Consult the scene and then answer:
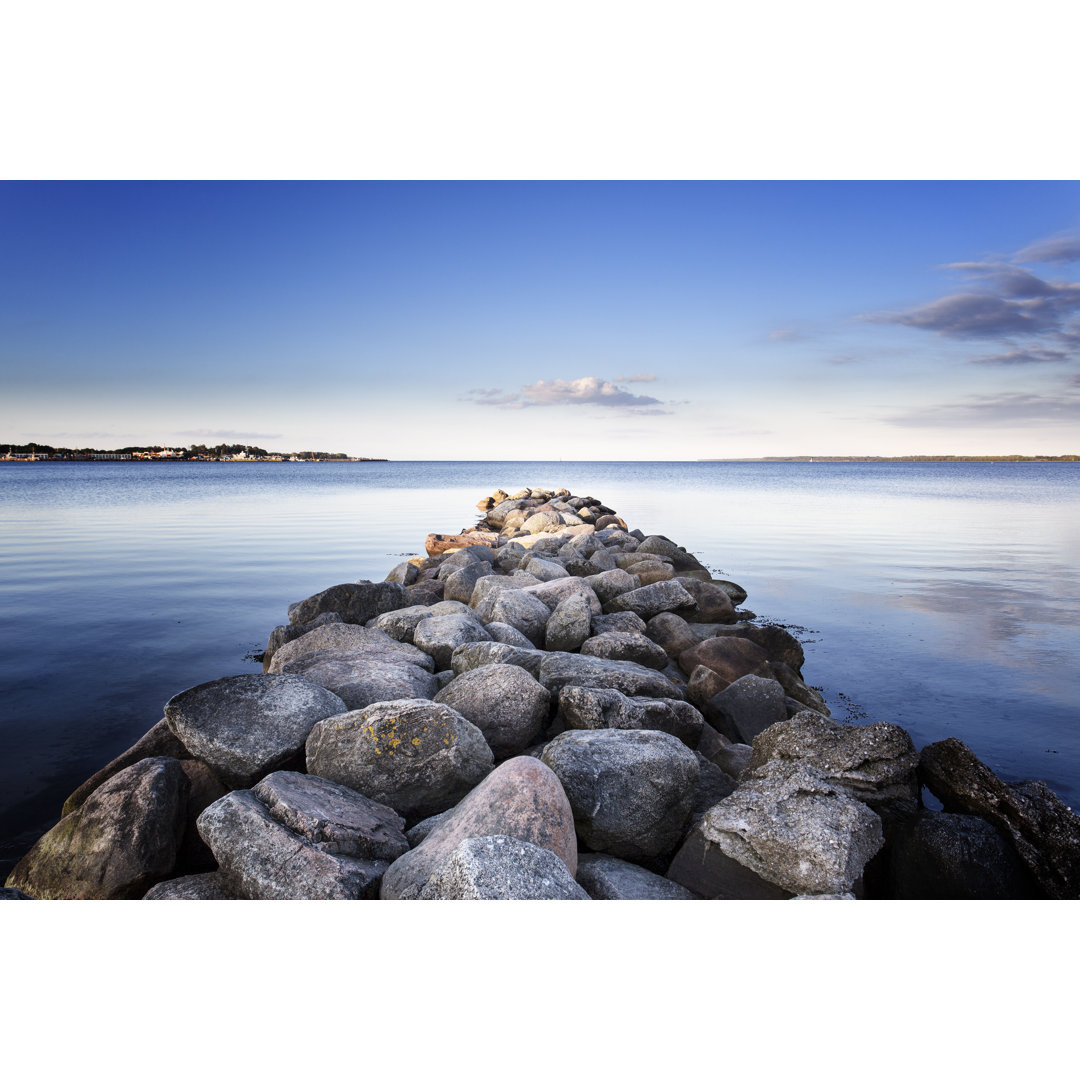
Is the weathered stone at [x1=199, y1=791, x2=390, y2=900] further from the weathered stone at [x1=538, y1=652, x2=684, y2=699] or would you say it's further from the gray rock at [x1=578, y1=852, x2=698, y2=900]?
the weathered stone at [x1=538, y1=652, x2=684, y2=699]

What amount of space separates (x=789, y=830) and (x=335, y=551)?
13228 mm

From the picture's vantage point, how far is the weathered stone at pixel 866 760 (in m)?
3.17

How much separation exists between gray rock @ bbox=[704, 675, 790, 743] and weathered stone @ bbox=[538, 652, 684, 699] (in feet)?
1.87

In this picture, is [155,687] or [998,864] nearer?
[998,864]

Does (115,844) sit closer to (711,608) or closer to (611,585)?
(611,585)

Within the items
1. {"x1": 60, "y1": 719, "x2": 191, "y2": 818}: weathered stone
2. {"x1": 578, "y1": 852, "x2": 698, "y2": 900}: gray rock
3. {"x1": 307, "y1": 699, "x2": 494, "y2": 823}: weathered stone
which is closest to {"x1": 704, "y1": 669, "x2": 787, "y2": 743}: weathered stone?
{"x1": 578, "y1": 852, "x2": 698, "y2": 900}: gray rock

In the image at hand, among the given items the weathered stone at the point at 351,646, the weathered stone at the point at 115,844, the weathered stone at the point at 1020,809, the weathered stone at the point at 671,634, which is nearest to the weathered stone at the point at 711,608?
the weathered stone at the point at 671,634

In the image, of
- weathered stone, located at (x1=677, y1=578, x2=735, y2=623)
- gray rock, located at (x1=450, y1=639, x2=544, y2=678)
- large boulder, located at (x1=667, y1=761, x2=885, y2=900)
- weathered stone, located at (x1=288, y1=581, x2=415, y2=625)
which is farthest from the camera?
weathered stone, located at (x1=677, y1=578, x2=735, y2=623)

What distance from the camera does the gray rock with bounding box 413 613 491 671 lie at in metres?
5.20

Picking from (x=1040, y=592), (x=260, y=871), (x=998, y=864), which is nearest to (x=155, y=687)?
(x=260, y=871)

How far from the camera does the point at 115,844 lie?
2.96 metres

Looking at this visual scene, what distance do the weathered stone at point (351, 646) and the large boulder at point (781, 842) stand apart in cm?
250

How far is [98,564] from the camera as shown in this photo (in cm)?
1234

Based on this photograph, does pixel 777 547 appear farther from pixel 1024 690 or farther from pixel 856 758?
pixel 856 758
